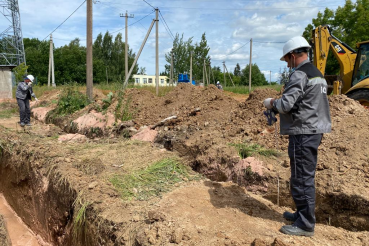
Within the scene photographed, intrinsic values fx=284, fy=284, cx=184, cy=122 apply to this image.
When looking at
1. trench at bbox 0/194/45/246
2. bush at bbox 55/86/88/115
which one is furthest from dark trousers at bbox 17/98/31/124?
trench at bbox 0/194/45/246

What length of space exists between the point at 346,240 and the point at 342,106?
11.4 feet

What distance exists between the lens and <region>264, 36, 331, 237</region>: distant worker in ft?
8.80

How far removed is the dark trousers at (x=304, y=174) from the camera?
271 centimetres

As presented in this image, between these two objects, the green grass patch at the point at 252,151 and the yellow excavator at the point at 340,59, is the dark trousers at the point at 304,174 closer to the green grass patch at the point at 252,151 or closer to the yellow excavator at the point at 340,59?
the green grass patch at the point at 252,151

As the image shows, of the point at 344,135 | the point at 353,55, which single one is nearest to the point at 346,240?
the point at 344,135

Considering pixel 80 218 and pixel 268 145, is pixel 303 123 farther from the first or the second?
Result: pixel 80 218

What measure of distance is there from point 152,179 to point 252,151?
1.66 metres

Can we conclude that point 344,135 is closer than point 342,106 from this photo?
Yes

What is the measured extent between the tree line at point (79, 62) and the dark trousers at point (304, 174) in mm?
38779

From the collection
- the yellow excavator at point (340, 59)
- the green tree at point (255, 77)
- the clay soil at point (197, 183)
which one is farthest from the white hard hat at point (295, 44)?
the green tree at point (255, 77)

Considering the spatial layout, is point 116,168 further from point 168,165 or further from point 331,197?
point 331,197

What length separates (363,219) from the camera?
336 cm

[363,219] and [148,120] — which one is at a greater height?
[148,120]

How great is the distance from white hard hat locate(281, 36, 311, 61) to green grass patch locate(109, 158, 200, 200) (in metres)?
2.42
